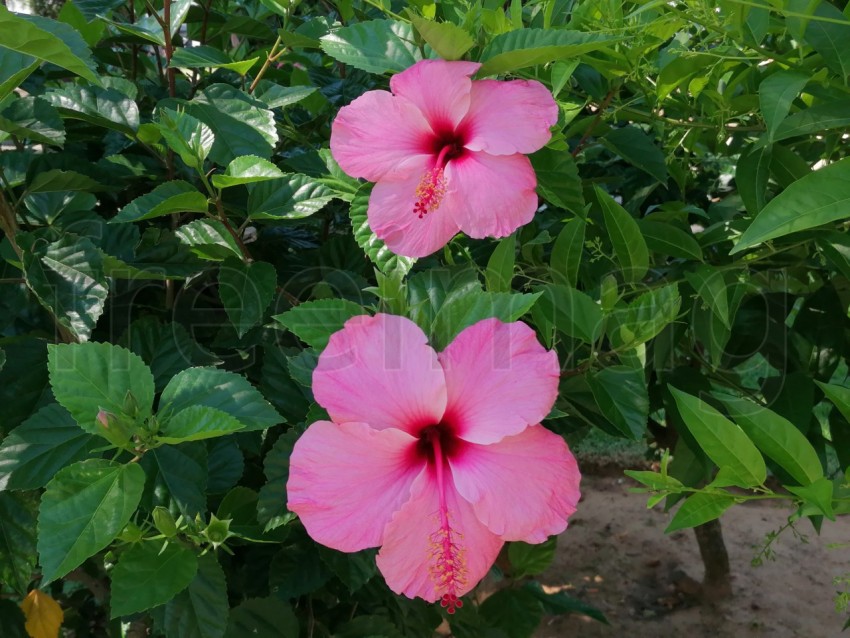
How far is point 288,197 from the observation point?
999 mm

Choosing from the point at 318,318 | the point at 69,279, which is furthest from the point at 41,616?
the point at 318,318

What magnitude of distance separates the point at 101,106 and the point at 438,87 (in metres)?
0.50

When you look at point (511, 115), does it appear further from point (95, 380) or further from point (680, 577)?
point (680, 577)

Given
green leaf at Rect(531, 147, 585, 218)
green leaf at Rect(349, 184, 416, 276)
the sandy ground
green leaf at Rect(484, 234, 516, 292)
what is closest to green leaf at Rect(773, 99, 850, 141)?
green leaf at Rect(531, 147, 585, 218)

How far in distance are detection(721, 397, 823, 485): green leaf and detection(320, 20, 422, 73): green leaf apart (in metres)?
0.50

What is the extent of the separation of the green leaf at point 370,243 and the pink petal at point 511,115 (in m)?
0.15

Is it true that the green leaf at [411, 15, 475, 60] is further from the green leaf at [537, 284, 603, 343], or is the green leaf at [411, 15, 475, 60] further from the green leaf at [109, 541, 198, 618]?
the green leaf at [109, 541, 198, 618]

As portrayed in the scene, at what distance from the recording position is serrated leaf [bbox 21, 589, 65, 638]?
1264mm

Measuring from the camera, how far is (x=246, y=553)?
123 centimetres

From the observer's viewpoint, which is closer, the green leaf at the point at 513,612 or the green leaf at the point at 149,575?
the green leaf at the point at 149,575

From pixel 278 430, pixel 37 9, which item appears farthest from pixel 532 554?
pixel 37 9

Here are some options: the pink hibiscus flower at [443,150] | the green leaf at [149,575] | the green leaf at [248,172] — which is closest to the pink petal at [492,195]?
the pink hibiscus flower at [443,150]

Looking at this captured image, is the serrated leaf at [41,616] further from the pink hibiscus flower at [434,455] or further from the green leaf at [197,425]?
the pink hibiscus flower at [434,455]

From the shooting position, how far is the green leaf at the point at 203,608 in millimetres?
888
